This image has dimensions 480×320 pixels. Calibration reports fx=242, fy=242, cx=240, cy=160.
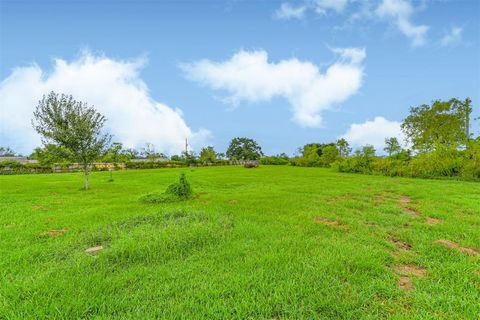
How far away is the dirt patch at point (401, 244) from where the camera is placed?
15.9ft

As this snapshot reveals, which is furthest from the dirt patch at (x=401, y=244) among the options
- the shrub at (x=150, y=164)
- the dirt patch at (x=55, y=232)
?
the shrub at (x=150, y=164)

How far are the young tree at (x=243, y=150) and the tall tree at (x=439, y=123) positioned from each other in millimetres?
53164

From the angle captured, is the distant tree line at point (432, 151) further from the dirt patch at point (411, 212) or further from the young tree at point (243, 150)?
the young tree at point (243, 150)

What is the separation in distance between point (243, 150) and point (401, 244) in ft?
269

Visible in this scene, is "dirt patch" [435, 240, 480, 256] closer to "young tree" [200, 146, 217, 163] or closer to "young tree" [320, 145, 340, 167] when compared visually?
"young tree" [320, 145, 340, 167]

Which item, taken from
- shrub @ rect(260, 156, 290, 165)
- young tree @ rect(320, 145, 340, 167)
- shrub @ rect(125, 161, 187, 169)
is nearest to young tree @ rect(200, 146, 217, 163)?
shrub @ rect(125, 161, 187, 169)

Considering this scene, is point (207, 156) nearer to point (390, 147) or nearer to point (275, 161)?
point (275, 161)

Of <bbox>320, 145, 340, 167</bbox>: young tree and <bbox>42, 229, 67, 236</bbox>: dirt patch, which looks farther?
<bbox>320, 145, 340, 167</bbox>: young tree

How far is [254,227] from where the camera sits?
5.68 meters

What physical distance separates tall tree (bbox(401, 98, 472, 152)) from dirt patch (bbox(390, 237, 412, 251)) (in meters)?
30.3

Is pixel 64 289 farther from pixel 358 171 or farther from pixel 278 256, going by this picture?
pixel 358 171

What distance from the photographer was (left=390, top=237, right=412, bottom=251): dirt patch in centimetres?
484

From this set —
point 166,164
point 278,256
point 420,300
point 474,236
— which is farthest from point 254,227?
point 166,164

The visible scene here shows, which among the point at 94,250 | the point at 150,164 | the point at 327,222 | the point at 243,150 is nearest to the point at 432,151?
the point at 327,222
